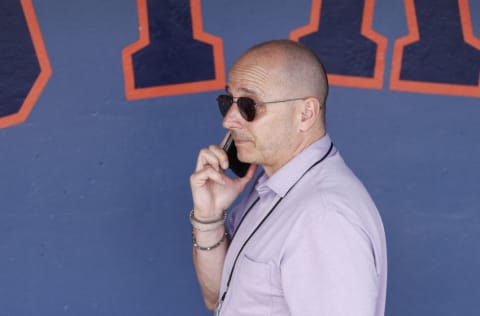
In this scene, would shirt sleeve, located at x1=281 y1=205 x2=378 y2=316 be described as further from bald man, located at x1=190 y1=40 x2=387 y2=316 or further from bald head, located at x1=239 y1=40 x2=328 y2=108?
bald head, located at x1=239 y1=40 x2=328 y2=108

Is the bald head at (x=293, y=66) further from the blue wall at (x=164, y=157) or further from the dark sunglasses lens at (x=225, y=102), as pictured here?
the blue wall at (x=164, y=157)

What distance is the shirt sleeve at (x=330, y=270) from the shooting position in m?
1.46

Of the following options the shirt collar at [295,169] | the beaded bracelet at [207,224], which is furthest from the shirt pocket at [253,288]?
the beaded bracelet at [207,224]

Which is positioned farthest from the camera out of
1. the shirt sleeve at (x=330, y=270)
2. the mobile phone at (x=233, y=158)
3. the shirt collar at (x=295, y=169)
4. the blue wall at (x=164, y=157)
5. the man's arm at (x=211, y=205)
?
the blue wall at (x=164, y=157)

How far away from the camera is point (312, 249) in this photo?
4.93 feet

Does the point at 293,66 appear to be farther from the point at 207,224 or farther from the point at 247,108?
the point at 207,224

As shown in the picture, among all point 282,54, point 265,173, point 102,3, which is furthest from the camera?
point 102,3

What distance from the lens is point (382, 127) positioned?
303cm

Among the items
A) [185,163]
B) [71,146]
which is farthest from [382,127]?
[71,146]

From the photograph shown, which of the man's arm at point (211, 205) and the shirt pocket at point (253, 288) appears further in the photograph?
the man's arm at point (211, 205)

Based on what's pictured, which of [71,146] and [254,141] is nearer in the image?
[254,141]

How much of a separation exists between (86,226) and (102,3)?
968mm

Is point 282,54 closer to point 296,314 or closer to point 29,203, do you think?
point 296,314

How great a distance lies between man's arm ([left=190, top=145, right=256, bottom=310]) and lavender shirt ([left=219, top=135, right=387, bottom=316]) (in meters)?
0.18
